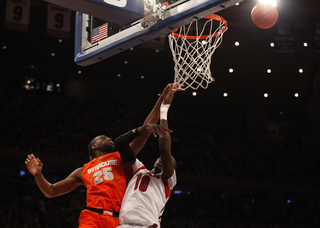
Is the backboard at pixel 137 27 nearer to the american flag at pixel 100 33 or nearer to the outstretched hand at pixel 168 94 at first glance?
the american flag at pixel 100 33

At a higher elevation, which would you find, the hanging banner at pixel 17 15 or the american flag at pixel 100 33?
the hanging banner at pixel 17 15

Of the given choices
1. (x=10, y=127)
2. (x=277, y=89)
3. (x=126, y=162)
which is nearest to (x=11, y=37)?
(x=10, y=127)

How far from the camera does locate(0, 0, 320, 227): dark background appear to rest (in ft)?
41.8

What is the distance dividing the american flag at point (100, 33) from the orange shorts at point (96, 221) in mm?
1720

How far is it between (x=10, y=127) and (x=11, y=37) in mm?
4694

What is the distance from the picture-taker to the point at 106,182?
11.1 feet

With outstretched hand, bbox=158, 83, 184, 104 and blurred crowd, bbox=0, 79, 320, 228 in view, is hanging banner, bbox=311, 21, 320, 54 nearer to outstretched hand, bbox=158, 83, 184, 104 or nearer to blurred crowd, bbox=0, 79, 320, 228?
blurred crowd, bbox=0, 79, 320, 228

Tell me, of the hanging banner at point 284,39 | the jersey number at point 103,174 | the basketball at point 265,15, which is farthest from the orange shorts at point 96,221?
the hanging banner at point 284,39

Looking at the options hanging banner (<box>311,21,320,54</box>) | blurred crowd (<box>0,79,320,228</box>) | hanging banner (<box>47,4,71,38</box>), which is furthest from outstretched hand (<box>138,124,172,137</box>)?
hanging banner (<box>311,21,320,54</box>)

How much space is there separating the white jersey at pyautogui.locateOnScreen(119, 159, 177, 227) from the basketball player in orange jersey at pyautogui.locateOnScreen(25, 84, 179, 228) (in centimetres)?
14

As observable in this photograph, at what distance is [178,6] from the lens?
122 inches

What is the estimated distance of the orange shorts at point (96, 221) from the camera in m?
3.21

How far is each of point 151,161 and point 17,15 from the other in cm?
730

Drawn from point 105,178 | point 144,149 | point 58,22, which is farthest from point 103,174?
point 144,149
